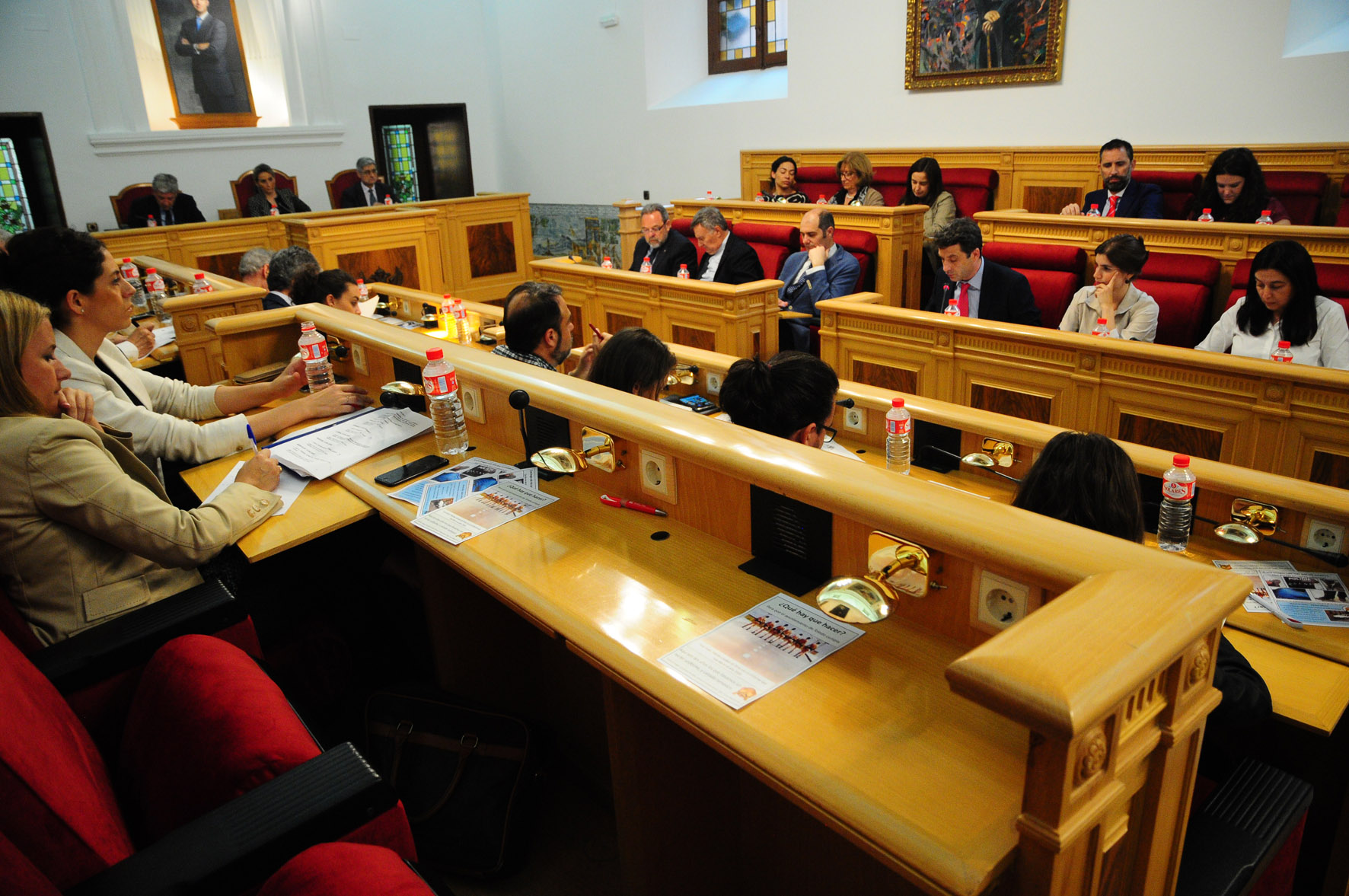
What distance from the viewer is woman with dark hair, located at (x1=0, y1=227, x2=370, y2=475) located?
2709mm

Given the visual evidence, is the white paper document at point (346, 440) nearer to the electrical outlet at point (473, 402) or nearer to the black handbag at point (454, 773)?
the electrical outlet at point (473, 402)

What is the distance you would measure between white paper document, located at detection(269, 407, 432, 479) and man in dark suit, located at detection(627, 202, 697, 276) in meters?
3.53

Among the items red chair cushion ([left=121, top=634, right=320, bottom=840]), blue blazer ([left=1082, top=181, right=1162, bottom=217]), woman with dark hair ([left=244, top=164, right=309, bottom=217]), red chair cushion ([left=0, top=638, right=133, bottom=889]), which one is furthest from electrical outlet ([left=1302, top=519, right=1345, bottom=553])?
woman with dark hair ([left=244, top=164, right=309, bottom=217])

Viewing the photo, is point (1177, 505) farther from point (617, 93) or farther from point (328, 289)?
point (617, 93)

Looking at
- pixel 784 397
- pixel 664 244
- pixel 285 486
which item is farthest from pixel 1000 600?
pixel 664 244

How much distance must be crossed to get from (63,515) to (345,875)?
1355mm

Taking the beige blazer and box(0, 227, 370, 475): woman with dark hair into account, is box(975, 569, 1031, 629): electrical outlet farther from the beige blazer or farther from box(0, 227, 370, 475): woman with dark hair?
box(0, 227, 370, 475): woman with dark hair

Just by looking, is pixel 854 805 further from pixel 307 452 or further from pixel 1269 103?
pixel 1269 103

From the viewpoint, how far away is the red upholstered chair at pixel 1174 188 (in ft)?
20.2

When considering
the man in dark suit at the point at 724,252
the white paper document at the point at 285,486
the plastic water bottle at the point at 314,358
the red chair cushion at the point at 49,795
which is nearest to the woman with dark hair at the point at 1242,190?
the man in dark suit at the point at 724,252

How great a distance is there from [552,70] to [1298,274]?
390 inches

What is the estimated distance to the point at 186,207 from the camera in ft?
29.9

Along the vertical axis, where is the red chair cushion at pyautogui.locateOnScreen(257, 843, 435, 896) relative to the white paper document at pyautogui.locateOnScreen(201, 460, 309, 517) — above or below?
above

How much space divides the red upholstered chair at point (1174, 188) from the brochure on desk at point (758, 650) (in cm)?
584
